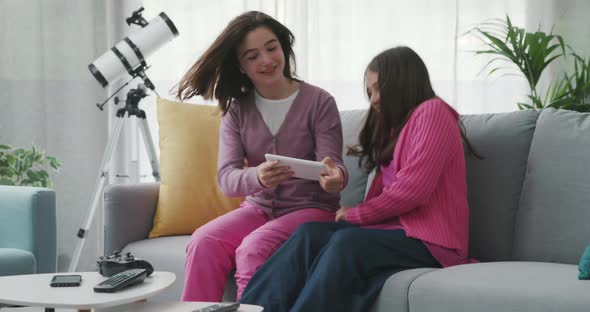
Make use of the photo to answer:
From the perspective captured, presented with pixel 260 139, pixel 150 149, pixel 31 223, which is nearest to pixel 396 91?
pixel 260 139

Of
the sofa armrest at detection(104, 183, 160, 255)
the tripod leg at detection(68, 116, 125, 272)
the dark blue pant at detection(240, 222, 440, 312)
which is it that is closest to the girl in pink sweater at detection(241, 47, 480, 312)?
the dark blue pant at detection(240, 222, 440, 312)

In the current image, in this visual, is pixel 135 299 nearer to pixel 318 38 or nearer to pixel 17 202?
pixel 17 202

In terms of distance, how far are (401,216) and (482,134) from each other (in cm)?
40

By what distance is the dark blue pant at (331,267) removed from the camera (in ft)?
5.57

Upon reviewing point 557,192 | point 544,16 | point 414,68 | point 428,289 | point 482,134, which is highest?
point 544,16

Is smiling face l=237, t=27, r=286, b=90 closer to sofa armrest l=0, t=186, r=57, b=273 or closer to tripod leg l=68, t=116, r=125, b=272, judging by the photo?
sofa armrest l=0, t=186, r=57, b=273

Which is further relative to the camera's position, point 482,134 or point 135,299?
point 482,134

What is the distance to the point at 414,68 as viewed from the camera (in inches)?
82.9

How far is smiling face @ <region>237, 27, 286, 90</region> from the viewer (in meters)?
2.21

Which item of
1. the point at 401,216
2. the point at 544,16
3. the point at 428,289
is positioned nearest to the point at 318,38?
the point at 544,16

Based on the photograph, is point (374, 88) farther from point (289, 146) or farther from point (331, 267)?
point (331, 267)

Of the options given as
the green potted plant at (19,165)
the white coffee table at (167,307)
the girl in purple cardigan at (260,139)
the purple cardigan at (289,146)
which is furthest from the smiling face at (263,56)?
the green potted plant at (19,165)

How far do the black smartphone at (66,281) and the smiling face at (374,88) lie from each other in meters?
0.98

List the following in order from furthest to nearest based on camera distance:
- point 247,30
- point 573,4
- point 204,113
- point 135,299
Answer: point 573,4 < point 204,113 < point 247,30 < point 135,299
